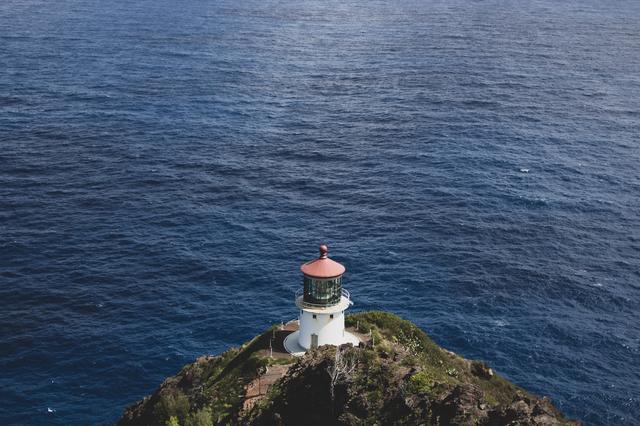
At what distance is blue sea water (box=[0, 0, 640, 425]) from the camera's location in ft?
292

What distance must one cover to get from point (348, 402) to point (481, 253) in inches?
2596

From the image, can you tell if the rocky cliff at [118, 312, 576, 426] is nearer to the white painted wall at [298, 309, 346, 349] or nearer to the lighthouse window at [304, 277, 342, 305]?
the white painted wall at [298, 309, 346, 349]

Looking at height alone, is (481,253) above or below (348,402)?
below

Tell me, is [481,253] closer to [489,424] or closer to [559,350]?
[559,350]

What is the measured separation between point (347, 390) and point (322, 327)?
1380cm

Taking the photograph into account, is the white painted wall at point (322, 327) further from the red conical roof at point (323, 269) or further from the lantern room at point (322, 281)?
the red conical roof at point (323, 269)

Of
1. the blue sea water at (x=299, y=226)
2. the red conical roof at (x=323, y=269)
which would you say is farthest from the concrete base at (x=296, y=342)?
the blue sea water at (x=299, y=226)

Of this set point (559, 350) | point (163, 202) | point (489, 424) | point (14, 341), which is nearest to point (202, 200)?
point (163, 202)

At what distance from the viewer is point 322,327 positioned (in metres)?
63.3

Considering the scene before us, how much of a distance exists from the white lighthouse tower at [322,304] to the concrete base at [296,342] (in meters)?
0.21

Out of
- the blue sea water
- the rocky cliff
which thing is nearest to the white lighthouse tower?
the rocky cliff

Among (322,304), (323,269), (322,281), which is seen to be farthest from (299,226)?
(323,269)

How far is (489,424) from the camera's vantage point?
44875 mm

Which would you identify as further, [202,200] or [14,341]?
[202,200]
